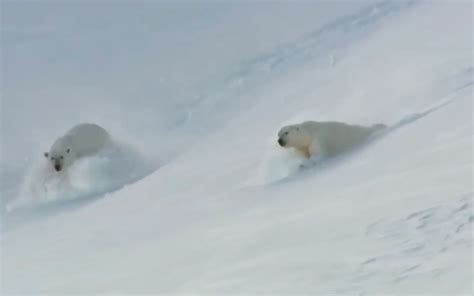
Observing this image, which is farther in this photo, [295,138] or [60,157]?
[60,157]

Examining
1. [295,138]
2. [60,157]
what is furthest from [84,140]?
[295,138]

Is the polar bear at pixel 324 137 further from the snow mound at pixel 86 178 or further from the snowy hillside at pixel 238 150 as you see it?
the snow mound at pixel 86 178

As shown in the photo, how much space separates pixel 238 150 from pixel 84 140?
2.15 m

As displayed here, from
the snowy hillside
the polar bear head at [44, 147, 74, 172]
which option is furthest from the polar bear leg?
the polar bear head at [44, 147, 74, 172]

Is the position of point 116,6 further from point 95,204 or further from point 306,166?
point 306,166

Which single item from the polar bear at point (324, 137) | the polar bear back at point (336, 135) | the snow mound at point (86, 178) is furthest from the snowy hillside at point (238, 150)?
the polar bear back at point (336, 135)

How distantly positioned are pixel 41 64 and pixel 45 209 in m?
6.97

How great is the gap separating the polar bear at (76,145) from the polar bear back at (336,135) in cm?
342

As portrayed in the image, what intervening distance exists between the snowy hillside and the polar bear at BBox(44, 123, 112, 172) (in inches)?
7.3

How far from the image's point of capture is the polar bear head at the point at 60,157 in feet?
38.2

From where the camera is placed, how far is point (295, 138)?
369 inches

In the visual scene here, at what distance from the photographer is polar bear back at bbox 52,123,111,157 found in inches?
468

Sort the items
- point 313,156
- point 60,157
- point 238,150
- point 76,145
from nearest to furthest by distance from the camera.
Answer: point 313,156 < point 238,150 < point 60,157 < point 76,145

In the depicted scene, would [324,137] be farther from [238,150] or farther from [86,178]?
[86,178]
